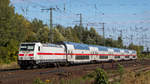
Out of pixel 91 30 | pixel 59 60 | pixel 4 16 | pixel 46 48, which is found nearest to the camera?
pixel 46 48

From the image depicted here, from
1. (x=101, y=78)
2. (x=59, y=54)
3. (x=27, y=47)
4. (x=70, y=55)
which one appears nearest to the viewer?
(x=101, y=78)

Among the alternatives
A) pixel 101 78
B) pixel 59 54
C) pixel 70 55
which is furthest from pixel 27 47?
pixel 101 78

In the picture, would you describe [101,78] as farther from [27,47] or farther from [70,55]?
[70,55]

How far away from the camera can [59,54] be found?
3256 cm

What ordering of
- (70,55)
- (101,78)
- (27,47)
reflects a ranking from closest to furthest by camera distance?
(101,78)
(27,47)
(70,55)

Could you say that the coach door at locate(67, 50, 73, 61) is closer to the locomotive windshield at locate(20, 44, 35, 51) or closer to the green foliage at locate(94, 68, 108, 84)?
the locomotive windshield at locate(20, 44, 35, 51)

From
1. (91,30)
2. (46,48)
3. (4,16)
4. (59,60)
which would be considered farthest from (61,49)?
(91,30)

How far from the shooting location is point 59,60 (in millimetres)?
32625

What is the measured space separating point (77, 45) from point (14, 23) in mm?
15242

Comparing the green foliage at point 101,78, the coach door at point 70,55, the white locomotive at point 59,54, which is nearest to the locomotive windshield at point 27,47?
the white locomotive at point 59,54

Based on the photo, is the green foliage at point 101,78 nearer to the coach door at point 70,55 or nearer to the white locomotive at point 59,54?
the white locomotive at point 59,54

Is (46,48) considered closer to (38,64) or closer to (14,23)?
(38,64)

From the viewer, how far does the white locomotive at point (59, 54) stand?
1072 inches

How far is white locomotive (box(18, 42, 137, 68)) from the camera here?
27219 mm
